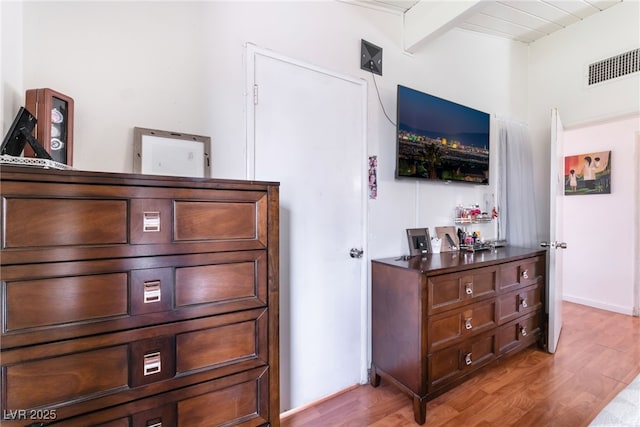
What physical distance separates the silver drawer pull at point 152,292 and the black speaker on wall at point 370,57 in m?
1.85

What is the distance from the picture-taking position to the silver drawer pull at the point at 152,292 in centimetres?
96

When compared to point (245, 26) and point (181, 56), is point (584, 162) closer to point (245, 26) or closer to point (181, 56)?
point (245, 26)

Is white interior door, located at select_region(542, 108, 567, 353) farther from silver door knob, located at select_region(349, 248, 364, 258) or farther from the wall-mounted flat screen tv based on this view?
silver door knob, located at select_region(349, 248, 364, 258)

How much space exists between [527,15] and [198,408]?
3.74 m

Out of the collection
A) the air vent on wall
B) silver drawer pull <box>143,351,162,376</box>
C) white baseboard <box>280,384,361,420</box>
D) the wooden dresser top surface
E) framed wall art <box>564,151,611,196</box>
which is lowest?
white baseboard <box>280,384,361,420</box>

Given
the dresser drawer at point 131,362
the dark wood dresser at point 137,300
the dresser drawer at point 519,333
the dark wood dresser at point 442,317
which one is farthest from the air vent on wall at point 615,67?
the dresser drawer at point 131,362

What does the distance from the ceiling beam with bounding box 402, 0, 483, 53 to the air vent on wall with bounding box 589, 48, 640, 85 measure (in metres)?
1.81

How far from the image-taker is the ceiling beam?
6.00 ft

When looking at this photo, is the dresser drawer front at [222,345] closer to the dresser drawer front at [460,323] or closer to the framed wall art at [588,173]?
the dresser drawer front at [460,323]

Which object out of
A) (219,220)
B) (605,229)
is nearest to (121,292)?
(219,220)

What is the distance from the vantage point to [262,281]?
3.79 ft

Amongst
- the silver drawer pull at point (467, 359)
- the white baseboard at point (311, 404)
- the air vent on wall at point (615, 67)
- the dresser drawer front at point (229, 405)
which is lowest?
the white baseboard at point (311, 404)

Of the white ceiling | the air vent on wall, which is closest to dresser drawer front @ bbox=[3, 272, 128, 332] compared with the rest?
the white ceiling

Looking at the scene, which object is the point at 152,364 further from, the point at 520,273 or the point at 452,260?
the point at 520,273
